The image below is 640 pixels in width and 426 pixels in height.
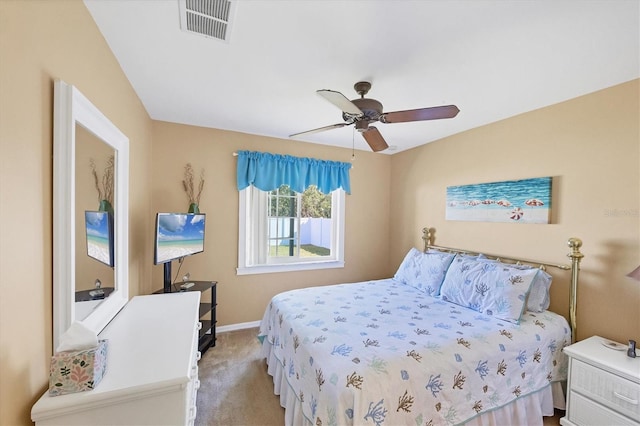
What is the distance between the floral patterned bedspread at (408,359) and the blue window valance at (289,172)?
5.35ft

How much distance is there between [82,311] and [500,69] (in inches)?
109

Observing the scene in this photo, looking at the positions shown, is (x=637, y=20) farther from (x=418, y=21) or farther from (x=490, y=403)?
(x=490, y=403)

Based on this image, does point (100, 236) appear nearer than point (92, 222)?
No

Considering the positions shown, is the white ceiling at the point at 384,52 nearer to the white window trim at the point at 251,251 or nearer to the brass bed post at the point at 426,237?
the white window trim at the point at 251,251

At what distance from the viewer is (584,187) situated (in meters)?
2.16

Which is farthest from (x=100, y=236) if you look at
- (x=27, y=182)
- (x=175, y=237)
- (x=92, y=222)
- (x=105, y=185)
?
(x=175, y=237)

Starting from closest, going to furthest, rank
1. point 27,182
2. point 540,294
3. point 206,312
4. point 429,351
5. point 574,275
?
point 27,182 < point 429,351 < point 574,275 < point 540,294 < point 206,312

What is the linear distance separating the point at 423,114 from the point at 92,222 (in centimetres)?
202

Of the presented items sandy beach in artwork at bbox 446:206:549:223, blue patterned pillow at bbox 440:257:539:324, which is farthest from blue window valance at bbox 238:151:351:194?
blue patterned pillow at bbox 440:257:539:324

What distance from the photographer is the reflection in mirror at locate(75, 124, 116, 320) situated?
1.17 meters

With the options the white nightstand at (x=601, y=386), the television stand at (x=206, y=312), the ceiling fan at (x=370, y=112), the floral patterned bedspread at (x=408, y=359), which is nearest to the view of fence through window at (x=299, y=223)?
the television stand at (x=206, y=312)

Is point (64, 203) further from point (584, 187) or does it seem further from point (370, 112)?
point (584, 187)

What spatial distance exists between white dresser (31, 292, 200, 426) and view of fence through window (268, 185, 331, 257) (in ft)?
7.70

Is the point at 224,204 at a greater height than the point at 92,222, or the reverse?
the point at 224,204
